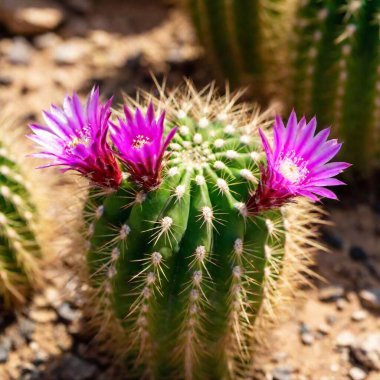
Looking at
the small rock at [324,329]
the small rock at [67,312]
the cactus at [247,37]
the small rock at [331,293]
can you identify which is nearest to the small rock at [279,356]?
the small rock at [324,329]

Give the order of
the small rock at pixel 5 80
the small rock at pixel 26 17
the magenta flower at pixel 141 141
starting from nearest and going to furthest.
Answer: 1. the magenta flower at pixel 141 141
2. the small rock at pixel 5 80
3. the small rock at pixel 26 17

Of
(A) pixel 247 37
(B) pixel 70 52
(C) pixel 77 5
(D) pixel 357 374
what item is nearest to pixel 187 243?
(D) pixel 357 374

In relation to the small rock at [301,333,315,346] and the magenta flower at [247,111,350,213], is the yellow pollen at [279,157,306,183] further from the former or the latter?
the small rock at [301,333,315,346]

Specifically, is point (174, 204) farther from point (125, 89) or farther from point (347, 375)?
point (125, 89)

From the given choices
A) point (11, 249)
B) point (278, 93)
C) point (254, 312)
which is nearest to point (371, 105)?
point (278, 93)

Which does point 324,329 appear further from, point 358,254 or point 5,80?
point 5,80

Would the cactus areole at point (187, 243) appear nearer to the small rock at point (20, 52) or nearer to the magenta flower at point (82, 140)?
the magenta flower at point (82, 140)
